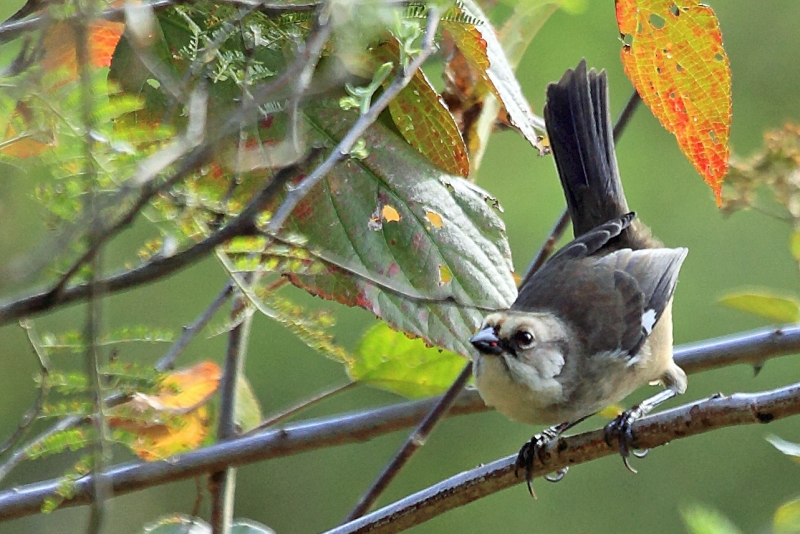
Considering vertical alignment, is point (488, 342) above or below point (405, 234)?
below

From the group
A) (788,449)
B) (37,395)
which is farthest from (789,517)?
(37,395)

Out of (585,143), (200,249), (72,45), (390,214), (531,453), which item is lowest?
(531,453)

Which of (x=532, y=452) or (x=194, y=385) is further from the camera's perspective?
(x=532, y=452)

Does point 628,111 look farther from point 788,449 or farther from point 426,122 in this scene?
point 788,449

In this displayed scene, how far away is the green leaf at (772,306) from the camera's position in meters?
2.32

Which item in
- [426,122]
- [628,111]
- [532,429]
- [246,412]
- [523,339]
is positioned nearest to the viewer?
[426,122]

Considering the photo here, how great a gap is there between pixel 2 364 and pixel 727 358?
159 inches

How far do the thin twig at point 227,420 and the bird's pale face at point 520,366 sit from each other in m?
0.62

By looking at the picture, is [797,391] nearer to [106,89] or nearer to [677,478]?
[106,89]

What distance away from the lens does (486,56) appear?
165 centimetres

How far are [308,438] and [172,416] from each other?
0.30m

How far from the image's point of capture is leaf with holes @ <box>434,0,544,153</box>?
1.59m

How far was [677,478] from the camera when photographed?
20.8 feet

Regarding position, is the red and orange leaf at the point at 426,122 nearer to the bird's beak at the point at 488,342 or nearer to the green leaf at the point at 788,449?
the bird's beak at the point at 488,342
